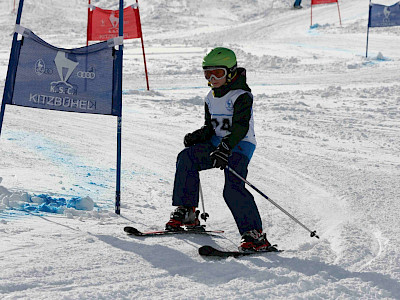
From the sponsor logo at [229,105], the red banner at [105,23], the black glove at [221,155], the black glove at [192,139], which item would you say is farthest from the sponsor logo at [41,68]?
the red banner at [105,23]

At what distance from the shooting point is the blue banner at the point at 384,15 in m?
18.3

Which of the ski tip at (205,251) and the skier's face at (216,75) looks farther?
the skier's face at (216,75)

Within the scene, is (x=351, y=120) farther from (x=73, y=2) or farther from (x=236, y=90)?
(x=73, y=2)

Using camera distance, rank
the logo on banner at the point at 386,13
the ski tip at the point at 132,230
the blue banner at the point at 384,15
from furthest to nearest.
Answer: the logo on banner at the point at 386,13, the blue banner at the point at 384,15, the ski tip at the point at 132,230

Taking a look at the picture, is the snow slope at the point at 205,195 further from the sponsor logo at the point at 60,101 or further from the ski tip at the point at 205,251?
the sponsor logo at the point at 60,101

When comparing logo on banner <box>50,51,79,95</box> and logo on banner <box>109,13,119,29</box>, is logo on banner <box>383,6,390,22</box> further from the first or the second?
logo on banner <box>50,51,79,95</box>

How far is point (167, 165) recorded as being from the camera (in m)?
7.06

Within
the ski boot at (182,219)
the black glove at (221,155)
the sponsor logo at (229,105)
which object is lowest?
the ski boot at (182,219)

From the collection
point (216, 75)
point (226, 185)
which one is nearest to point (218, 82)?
point (216, 75)

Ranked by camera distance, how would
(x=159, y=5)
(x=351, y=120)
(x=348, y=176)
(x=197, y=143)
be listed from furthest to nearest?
(x=159, y=5)
(x=351, y=120)
(x=348, y=176)
(x=197, y=143)

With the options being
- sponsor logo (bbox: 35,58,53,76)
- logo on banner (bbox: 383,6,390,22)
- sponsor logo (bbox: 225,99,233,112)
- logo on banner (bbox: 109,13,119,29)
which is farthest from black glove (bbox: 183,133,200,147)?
logo on banner (bbox: 383,6,390,22)

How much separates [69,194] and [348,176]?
3312 mm

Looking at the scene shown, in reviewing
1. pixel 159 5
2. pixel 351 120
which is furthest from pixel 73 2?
pixel 351 120

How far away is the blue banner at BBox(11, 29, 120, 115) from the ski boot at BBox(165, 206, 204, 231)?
0.97m
